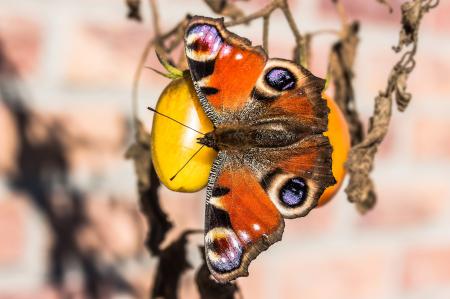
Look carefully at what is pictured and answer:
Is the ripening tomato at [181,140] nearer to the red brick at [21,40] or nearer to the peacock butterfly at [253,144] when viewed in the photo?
the peacock butterfly at [253,144]

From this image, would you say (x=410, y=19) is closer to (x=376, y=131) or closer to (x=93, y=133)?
(x=376, y=131)

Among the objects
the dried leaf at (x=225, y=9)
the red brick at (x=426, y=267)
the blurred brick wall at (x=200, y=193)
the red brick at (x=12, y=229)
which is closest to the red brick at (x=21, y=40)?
the blurred brick wall at (x=200, y=193)

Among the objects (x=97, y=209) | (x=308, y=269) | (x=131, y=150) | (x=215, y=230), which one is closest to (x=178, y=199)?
(x=97, y=209)

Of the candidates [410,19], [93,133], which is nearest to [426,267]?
[93,133]

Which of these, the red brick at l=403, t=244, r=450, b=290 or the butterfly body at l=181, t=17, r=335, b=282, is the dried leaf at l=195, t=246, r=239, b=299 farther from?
the red brick at l=403, t=244, r=450, b=290

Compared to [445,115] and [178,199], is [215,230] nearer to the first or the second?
[178,199]

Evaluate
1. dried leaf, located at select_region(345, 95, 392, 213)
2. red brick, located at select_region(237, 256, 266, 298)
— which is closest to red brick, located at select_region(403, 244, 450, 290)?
red brick, located at select_region(237, 256, 266, 298)
